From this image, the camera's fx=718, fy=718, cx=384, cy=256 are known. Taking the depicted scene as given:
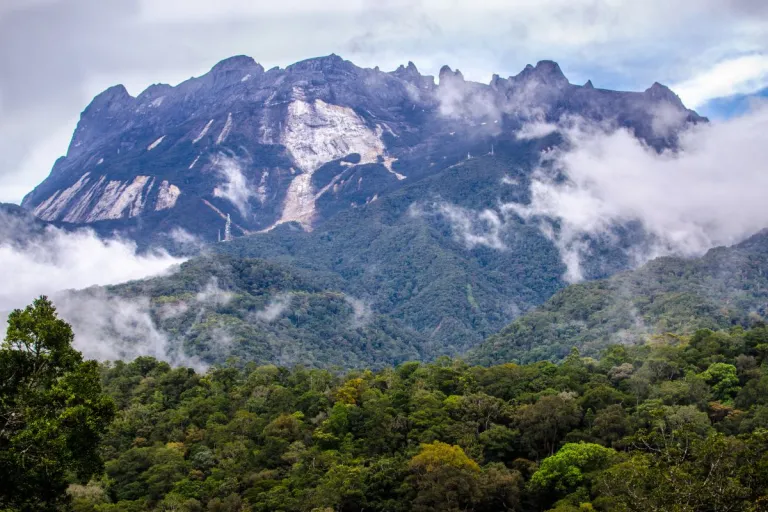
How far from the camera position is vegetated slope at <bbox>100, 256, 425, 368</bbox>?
144875 mm

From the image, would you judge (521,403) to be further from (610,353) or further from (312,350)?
(312,350)

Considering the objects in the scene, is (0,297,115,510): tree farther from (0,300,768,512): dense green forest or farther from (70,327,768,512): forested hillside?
Answer: (70,327,768,512): forested hillside

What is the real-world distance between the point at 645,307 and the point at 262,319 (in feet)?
273

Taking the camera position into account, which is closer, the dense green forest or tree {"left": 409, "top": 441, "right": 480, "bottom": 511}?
the dense green forest

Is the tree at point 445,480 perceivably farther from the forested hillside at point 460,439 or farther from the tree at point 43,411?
the tree at point 43,411

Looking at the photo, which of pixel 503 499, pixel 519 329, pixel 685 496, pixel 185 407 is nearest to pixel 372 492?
pixel 503 499

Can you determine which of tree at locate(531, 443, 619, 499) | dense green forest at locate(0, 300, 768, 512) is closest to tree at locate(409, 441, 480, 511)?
dense green forest at locate(0, 300, 768, 512)

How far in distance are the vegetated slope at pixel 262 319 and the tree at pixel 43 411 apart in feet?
368

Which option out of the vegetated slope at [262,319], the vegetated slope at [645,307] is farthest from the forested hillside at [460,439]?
the vegetated slope at [262,319]

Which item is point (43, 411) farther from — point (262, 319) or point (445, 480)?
point (262, 319)

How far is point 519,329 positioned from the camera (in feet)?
471

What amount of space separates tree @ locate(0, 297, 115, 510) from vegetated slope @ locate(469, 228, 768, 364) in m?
96.8

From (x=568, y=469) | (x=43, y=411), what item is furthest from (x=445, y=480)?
(x=43, y=411)

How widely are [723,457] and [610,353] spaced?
56500 millimetres
